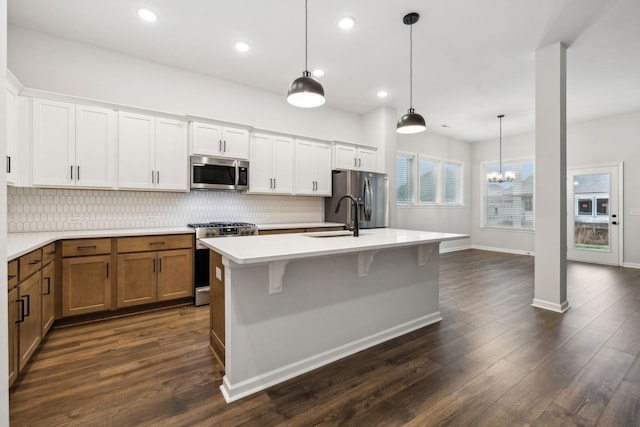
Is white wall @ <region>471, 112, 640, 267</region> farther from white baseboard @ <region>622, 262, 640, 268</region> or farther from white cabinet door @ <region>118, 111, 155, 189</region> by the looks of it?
white cabinet door @ <region>118, 111, 155, 189</region>

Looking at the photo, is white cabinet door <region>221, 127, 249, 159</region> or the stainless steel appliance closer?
the stainless steel appliance

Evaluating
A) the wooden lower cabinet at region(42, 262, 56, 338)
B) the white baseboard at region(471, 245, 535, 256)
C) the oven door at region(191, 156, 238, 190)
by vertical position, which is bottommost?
the white baseboard at region(471, 245, 535, 256)

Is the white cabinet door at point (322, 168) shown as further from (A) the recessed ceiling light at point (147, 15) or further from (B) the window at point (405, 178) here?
(A) the recessed ceiling light at point (147, 15)

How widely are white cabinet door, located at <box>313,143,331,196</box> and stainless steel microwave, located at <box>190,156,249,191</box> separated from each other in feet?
4.23

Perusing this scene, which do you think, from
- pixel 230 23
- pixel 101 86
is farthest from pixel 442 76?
pixel 101 86

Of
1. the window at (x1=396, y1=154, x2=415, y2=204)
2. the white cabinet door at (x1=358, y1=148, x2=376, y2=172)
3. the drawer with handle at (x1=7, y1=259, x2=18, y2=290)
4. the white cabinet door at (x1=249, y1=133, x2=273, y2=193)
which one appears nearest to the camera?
the drawer with handle at (x1=7, y1=259, x2=18, y2=290)

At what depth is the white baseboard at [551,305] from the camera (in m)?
3.38

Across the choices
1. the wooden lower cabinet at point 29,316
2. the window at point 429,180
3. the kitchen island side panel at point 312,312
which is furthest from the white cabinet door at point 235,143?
the window at point 429,180

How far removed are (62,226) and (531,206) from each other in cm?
918

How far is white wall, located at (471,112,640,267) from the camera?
229 inches

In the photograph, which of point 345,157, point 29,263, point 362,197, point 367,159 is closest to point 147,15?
point 29,263

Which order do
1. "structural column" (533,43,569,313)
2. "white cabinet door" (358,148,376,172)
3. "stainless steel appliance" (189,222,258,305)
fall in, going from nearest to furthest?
"structural column" (533,43,569,313), "stainless steel appliance" (189,222,258,305), "white cabinet door" (358,148,376,172)

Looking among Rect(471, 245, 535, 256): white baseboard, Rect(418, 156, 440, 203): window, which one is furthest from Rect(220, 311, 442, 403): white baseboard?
Rect(471, 245, 535, 256): white baseboard

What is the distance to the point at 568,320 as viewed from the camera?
314cm
